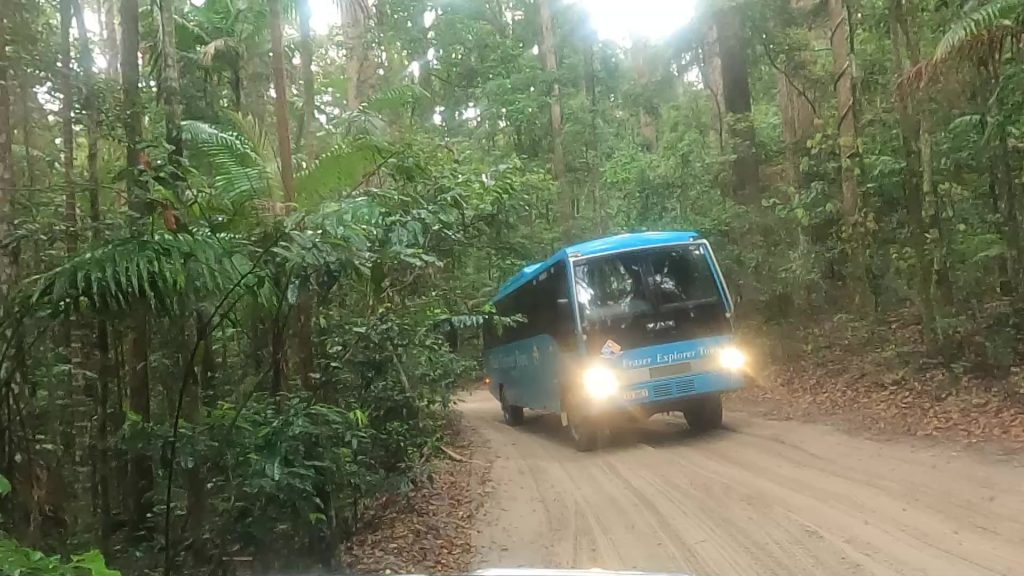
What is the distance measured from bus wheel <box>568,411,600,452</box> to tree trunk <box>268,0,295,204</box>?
5600 mm

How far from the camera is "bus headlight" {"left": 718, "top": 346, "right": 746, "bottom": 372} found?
445 inches

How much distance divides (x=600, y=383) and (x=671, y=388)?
3.04 ft

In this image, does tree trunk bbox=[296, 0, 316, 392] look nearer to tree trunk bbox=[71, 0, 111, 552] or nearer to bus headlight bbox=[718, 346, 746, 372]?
tree trunk bbox=[71, 0, 111, 552]

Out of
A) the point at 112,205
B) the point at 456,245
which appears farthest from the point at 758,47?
the point at 112,205

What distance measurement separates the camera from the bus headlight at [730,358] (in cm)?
1130

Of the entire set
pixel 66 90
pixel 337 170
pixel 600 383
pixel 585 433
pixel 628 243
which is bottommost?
pixel 585 433


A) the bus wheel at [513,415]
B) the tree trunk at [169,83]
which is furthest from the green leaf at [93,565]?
the bus wheel at [513,415]

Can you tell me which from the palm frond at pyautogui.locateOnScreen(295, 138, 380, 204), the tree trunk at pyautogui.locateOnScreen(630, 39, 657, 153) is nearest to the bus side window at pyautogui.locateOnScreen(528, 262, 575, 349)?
the palm frond at pyautogui.locateOnScreen(295, 138, 380, 204)

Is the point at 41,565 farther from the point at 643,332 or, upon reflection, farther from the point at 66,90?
the point at 643,332

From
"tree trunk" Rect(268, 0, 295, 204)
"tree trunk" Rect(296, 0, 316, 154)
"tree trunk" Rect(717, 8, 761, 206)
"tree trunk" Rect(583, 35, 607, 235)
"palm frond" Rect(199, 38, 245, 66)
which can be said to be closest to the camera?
"tree trunk" Rect(268, 0, 295, 204)

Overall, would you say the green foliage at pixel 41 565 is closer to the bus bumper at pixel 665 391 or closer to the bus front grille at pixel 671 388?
the bus bumper at pixel 665 391

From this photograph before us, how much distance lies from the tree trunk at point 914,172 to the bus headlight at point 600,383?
177 inches

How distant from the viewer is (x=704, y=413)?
39.4ft

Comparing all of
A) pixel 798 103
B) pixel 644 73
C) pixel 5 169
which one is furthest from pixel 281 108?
pixel 644 73
